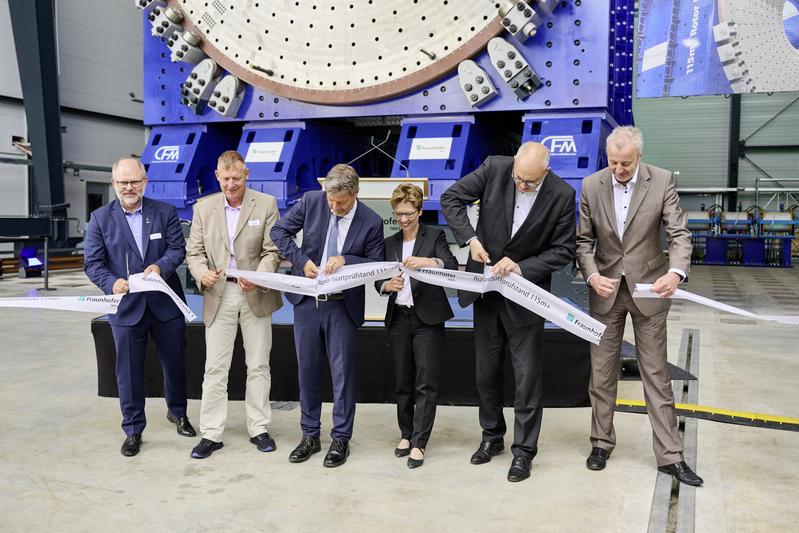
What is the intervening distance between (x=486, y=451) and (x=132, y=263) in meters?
2.16

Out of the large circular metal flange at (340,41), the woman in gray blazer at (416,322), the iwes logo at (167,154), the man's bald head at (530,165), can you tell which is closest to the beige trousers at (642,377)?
the man's bald head at (530,165)

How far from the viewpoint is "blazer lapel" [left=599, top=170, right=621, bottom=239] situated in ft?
11.7

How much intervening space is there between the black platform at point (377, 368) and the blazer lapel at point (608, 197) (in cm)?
116

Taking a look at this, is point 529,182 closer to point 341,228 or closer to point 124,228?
point 341,228

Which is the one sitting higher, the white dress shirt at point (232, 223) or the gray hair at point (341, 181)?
the gray hair at point (341, 181)

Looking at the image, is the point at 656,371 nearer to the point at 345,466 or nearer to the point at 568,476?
the point at 568,476

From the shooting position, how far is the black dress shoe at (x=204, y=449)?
3771 mm

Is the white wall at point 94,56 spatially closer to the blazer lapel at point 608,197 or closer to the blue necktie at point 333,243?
the blue necktie at point 333,243

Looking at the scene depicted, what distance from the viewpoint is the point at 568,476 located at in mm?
3504

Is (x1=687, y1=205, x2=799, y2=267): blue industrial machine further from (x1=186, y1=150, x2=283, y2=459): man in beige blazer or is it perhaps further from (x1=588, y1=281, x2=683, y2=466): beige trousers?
(x1=186, y1=150, x2=283, y2=459): man in beige blazer

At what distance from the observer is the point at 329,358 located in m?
3.79

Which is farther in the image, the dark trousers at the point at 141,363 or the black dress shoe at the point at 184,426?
the black dress shoe at the point at 184,426

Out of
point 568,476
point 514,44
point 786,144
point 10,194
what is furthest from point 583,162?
point 786,144

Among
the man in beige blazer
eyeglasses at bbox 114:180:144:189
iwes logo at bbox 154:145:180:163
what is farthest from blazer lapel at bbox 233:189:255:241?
iwes logo at bbox 154:145:180:163
